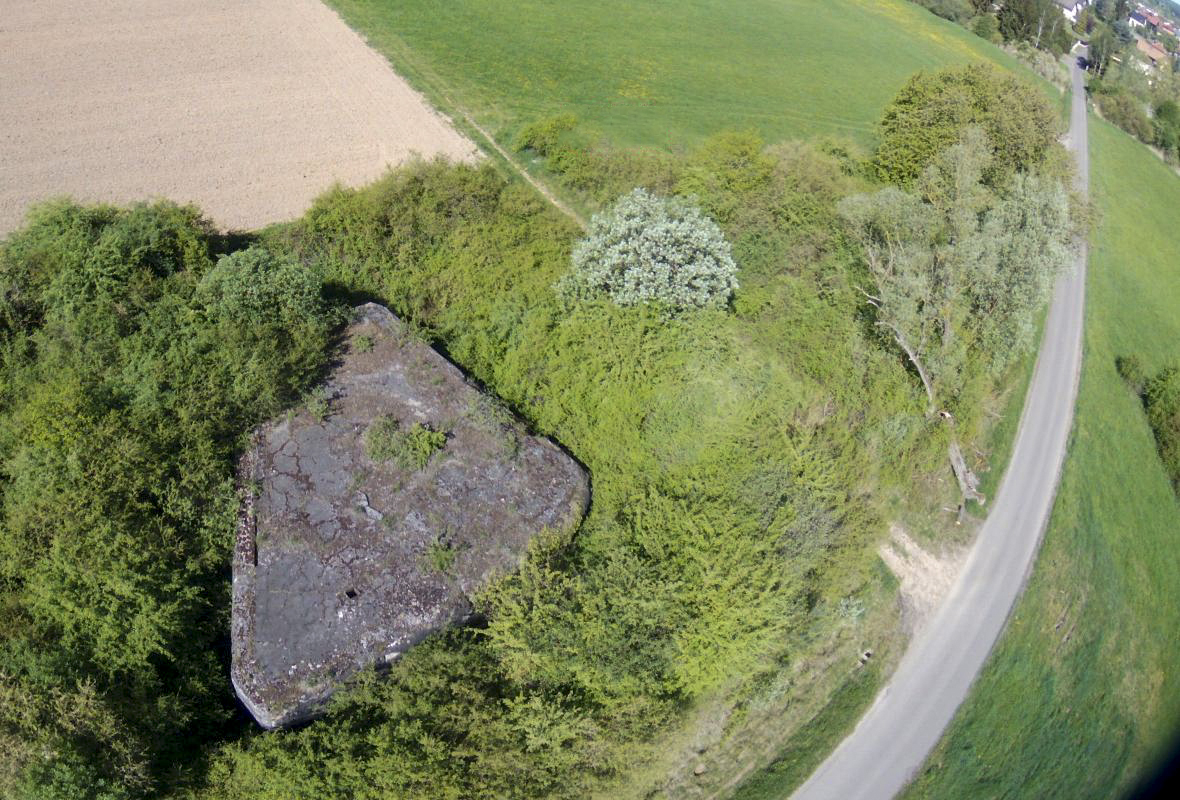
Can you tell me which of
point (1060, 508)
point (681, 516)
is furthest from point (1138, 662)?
point (681, 516)

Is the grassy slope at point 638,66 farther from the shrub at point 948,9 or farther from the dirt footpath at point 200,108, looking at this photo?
the shrub at point 948,9

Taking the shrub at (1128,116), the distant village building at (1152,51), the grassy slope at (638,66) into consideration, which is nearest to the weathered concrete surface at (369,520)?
the grassy slope at (638,66)

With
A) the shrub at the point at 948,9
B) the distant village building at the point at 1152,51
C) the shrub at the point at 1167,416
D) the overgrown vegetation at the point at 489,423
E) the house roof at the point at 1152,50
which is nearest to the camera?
the overgrown vegetation at the point at 489,423

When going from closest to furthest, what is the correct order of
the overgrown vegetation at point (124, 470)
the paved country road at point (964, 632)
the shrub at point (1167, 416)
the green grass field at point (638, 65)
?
the overgrown vegetation at point (124, 470)
the paved country road at point (964, 632)
the shrub at point (1167, 416)
the green grass field at point (638, 65)

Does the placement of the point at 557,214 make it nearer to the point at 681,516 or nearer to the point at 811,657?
the point at 681,516

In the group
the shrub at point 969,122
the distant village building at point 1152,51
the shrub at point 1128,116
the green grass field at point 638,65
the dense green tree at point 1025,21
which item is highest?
the distant village building at point 1152,51

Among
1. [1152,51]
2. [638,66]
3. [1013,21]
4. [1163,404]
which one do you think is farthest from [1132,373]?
[1152,51]

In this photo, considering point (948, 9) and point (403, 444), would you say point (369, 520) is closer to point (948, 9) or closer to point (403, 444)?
point (403, 444)
